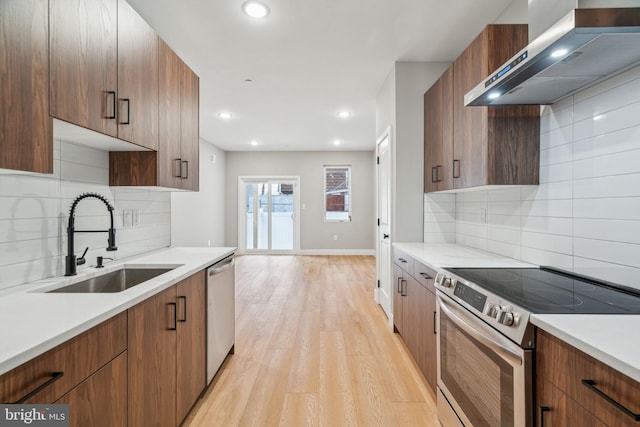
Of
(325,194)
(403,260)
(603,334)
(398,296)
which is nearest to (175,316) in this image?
(603,334)

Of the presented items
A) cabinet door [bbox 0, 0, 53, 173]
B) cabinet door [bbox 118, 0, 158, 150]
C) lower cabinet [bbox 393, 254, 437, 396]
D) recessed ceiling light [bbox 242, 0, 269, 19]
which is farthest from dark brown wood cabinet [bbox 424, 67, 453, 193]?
cabinet door [bbox 0, 0, 53, 173]

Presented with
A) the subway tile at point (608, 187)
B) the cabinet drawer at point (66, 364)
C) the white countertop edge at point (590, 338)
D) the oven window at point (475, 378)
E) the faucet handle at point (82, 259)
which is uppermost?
the subway tile at point (608, 187)

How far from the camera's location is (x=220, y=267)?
2.22 metres

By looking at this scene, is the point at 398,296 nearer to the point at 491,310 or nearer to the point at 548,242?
the point at 548,242

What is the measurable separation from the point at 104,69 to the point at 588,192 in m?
2.50

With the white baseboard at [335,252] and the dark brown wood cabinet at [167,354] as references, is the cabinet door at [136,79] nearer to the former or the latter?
the dark brown wood cabinet at [167,354]

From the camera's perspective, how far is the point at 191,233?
234 inches

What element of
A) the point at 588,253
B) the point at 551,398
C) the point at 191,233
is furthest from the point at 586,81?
the point at 191,233

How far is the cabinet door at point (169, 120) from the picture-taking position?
6.53ft

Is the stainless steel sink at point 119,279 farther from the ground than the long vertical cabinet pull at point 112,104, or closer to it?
closer to it

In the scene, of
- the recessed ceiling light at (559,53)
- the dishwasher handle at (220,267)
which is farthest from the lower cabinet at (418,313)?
the dishwasher handle at (220,267)

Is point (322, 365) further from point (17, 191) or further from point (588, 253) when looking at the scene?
point (17, 191)

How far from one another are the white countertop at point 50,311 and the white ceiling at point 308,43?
2.00m

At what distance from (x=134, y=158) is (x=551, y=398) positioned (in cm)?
244
